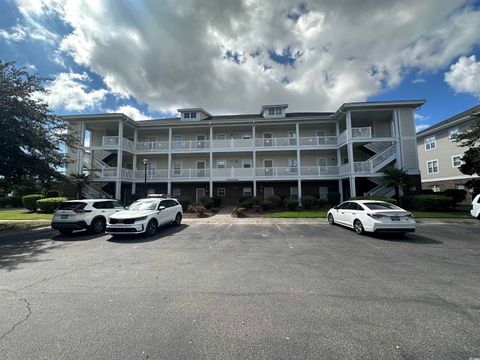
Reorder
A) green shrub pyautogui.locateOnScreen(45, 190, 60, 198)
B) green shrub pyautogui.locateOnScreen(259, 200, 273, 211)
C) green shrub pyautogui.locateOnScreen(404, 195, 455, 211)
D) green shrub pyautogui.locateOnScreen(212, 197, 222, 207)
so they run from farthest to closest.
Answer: green shrub pyautogui.locateOnScreen(45, 190, 60, 198), green shrub pyautogui.locateOnScreen(212, 197, 222, 207), green shrub pyautogui.locateOnScreen(259, 200, 273, 211), green shrub pyautogui.locateOnScreen(404, 195, 455, 211)

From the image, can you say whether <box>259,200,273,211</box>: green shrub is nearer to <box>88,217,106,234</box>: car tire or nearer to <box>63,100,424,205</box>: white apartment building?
<box>63,100,424,205</box>: white apartment building

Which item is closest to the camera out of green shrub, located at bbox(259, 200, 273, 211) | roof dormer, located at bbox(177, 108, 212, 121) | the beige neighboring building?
green shrub, located at bbox(259, 200, 273, 211)

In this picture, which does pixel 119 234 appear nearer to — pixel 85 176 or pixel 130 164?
pixel 85 176

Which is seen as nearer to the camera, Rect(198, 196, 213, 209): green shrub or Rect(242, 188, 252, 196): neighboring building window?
Rect(198, 196, 213, 209): green shrub

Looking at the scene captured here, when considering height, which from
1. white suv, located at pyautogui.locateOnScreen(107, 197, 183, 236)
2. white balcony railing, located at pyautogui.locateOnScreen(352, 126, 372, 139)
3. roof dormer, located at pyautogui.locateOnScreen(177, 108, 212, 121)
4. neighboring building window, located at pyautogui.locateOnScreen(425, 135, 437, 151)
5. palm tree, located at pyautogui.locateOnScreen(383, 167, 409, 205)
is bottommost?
white suv, located at pyautogui.locateOnScreen(107, 197, 183, 236)

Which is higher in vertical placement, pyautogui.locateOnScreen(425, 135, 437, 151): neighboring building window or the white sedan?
pyautogui.locateOnScreen(425, 135, 437, 151): neighboring building window

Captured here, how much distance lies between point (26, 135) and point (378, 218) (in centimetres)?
1804

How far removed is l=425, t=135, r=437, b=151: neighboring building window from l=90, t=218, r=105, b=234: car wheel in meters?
36.2

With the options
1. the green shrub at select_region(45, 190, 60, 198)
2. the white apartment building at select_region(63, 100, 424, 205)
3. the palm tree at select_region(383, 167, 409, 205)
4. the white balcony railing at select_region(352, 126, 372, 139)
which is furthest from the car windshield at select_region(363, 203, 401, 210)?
the green shrub at select_region(45, 190, 60, 198)

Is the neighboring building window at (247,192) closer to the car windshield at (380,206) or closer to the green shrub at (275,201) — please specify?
the green shrub at (275,201)

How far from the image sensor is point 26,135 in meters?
11.8

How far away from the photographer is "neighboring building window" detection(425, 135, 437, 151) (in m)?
27.5

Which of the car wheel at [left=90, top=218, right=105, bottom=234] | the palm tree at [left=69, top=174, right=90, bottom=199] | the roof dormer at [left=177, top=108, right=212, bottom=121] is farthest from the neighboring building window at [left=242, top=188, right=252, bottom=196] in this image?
the palm tree at [left=69, top=174, right=90, bottom=199]

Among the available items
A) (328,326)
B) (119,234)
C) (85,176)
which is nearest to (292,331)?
(328,326)
